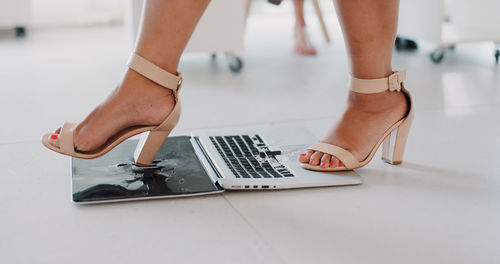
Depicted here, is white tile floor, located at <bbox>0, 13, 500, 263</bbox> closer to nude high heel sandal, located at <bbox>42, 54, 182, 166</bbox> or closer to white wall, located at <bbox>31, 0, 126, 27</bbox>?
nude high heel sandal, located at <bbox>42, 54, 182, 166</bbox>

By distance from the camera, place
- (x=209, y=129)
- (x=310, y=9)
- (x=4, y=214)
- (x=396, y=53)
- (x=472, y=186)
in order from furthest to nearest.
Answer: (x=310, y=9) < (x=396, y=53) < (x=209, y=129) < (x=472, y=186) < (x=4, y=214)

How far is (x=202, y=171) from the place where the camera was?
1.12 meters

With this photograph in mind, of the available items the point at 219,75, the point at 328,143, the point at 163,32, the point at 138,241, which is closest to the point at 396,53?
the point at 219,75

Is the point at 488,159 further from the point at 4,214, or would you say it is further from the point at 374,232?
the point at 4,214

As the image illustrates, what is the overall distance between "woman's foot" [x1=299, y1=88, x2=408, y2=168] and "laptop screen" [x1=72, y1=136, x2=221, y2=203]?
22 cm

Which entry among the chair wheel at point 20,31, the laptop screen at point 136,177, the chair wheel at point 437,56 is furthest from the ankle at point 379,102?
the chair wheel at point 20,31

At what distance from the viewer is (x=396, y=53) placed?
2492 mm

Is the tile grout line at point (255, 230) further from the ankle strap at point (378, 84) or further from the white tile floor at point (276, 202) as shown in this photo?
the ankle strap at point (378, 84)

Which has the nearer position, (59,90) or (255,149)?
(255,149)

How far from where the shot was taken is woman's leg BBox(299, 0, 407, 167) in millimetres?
1104

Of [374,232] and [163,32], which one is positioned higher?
[163,32]

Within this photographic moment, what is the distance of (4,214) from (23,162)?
265mm

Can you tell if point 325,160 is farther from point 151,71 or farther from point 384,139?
point 151,71

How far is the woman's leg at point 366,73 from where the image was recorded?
1104 millimetres
